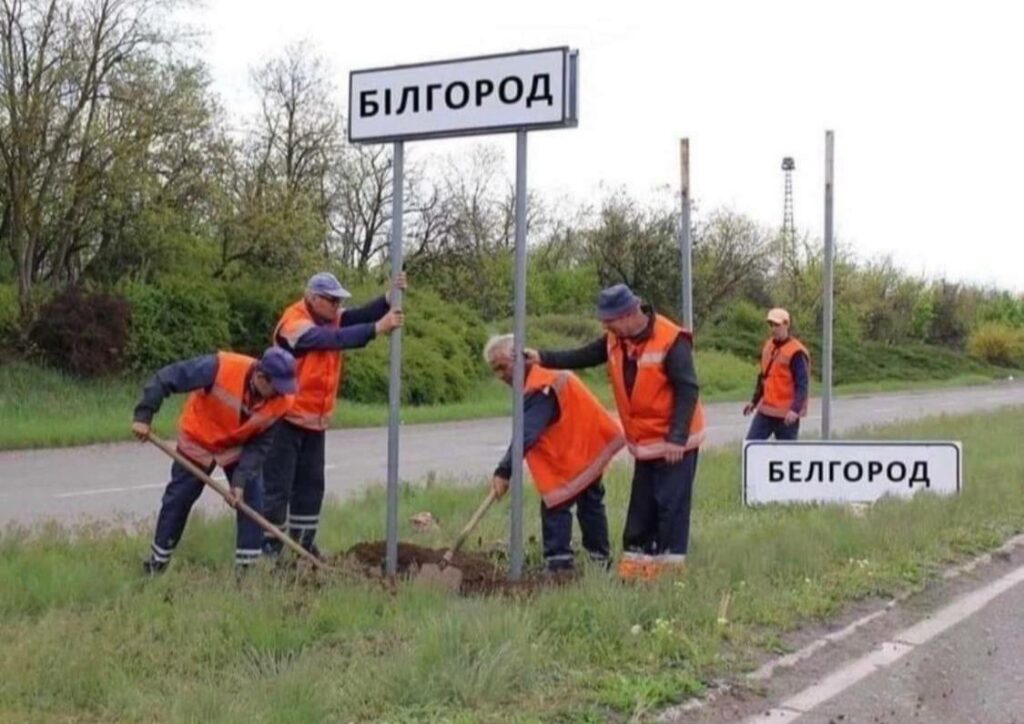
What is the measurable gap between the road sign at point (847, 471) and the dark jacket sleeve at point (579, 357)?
3.61 metres

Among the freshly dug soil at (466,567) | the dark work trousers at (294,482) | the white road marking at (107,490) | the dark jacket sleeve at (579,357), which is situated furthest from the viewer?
the white road marking at (107,490)

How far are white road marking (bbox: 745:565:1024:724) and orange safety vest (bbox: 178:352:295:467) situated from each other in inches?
132

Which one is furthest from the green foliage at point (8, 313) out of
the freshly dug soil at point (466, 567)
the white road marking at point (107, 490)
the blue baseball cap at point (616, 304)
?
the blue baseball cap at point (616, 304)

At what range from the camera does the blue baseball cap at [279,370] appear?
724 cm

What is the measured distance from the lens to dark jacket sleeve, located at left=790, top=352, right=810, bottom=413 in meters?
11.9

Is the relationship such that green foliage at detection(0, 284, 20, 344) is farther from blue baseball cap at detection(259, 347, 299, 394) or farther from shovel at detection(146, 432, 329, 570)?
blue baseball cap at detection(259, 347, 299, 394)

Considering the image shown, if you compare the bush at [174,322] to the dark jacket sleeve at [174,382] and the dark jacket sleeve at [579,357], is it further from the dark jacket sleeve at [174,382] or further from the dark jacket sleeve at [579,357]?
the dark jacket sleeve at [579,357]

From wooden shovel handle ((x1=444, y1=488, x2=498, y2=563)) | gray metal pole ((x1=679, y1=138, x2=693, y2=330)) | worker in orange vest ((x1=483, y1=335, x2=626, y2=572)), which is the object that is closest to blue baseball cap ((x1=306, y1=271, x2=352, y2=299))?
worker in orange vest ((x1=483, y1=335, x2=626, y2=572))

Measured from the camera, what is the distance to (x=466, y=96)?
6.82 metres

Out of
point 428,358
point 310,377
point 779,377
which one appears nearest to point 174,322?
point 428,358

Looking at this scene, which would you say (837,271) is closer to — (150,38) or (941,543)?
(150,38)

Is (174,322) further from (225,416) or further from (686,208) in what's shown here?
(225,416)

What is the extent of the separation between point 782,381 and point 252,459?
605 cm

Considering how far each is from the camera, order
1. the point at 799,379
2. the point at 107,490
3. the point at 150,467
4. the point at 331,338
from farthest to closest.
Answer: the point at 150,467, the point at 107,490, the point at 799,379, the point at 331,338
